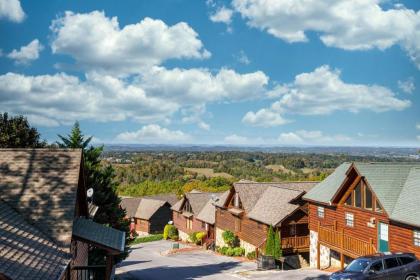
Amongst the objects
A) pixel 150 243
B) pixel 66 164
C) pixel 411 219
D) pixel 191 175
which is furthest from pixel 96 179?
pixel 191 175

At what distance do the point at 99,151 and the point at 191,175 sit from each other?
462ft

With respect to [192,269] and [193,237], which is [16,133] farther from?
[193,237]

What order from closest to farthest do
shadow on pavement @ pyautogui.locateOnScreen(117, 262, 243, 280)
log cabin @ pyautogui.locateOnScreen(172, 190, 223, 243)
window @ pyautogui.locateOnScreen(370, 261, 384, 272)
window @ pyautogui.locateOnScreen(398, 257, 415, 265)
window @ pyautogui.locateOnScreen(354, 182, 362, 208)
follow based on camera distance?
window @ pyautogui.locateOnScreen(370, 261, 384, 272)
window @ pyautogui.locateOnScreen(398, 257, 415, 265)
window @ pyautogui.locateOnScreen(354, 182, 362, 208)
shadow on pavement @ pyautogui.locateOnScreen(117, 262, 243, 280)
log cabin @ pyautogui.locateOnScreen(172, 190, 223, 243)

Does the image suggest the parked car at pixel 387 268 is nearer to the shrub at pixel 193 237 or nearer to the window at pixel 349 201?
the window at pixel 349 201

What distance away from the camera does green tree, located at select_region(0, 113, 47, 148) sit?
116 ft

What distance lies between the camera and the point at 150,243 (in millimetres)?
71000

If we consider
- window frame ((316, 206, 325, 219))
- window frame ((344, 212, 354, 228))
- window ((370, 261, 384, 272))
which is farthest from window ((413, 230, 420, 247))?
window frame ((316, 206, 325, 219))

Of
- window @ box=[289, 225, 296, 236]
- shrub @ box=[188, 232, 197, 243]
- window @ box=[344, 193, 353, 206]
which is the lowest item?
shrub @ box=[188, 232, 197, 243]

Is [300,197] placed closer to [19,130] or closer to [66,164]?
[19,130]

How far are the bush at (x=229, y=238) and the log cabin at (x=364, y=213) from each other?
43.0ft

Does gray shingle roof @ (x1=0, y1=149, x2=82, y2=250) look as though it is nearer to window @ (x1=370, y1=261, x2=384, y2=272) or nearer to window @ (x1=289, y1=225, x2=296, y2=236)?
window @ (x1=370, y1=261, x2=384, y2=272)

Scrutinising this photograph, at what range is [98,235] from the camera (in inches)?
648

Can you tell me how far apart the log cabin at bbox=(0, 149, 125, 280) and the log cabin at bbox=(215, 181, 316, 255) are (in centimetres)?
2641

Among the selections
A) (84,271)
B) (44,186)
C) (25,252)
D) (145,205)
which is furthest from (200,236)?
(25,252)
